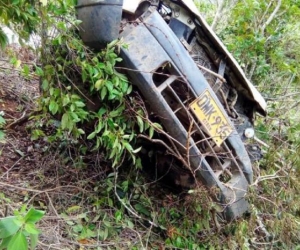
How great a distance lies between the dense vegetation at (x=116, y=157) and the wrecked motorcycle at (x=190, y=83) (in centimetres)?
14

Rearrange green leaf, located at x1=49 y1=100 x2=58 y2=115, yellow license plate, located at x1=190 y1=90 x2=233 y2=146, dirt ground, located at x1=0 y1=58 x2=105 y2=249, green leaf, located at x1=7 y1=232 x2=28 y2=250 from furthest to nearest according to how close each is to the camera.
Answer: yellow license plate, located at x1=190 y1=90 x2=233 y2=146 < green leaf, located at x1=49 y1=100 x2=58 y2=115 < dirt ground, located at x1=0 y1=58 x2=105 y2=249 < green leaf, located at x1=7 y1=232 x2=28 y2=250

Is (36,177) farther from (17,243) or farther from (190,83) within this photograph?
(17,243)

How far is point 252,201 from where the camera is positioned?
3.94 meters

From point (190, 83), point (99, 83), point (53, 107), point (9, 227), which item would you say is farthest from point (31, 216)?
point (190, 83)

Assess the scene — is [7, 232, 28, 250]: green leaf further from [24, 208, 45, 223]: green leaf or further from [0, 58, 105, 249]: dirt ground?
[0, 58, 105, 249]: dirt ground

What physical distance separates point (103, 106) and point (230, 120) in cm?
108

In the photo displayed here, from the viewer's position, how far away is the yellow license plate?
10.4 feet

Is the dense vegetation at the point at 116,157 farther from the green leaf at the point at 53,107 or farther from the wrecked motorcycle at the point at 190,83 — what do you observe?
the wrecked motorcycle at the point at 190,83

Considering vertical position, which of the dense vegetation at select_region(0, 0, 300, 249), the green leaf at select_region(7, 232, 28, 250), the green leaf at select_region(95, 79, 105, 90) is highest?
the green leaf at select_region(95, 79, 105, 90)

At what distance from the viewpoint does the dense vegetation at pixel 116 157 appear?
2.86 meters

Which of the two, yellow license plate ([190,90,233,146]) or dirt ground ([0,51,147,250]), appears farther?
yellow license plate ([190,90,233,146])

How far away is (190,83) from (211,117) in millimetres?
326

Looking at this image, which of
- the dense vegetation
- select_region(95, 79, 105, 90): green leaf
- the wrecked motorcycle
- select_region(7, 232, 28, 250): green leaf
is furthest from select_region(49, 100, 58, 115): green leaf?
select_region(7, 232, 28, 250): green leaf

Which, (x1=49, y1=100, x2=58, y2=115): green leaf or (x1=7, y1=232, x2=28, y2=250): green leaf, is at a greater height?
(x1=7, y1=232, x2=28, y2=250): green leaf
